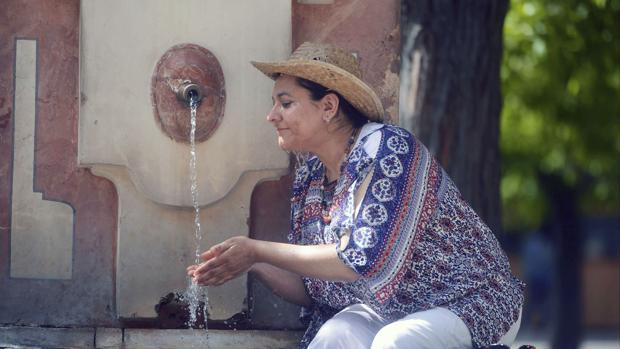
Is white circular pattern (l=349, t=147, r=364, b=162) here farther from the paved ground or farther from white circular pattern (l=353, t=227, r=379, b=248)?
the paved ground

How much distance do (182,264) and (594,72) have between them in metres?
5.76

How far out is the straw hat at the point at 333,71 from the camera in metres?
4.57

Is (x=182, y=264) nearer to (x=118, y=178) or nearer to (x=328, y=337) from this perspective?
(x=118, y=178)

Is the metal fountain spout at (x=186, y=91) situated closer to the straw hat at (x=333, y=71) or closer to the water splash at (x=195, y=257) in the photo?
the water splash at (x=195, y=257)

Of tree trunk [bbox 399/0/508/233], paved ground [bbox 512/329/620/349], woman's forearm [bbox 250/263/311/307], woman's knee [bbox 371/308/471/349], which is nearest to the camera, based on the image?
woman's knee [bbox 371/308/471/349]

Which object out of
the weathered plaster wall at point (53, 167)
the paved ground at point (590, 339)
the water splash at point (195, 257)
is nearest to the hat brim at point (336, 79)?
the water splash at point (195, 257)

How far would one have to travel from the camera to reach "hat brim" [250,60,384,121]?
4.57 meters

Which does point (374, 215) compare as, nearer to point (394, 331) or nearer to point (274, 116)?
point (394, 331)

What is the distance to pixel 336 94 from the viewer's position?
4645 millimetres

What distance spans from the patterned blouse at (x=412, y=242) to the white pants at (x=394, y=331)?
0.05 metres

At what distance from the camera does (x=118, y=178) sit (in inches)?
204

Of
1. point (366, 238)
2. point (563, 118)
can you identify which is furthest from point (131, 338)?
point (563, 118)

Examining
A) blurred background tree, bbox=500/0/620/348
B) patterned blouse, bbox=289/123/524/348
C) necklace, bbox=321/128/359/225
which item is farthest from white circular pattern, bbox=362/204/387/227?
blurred background tree, bbox=500/0/620/348

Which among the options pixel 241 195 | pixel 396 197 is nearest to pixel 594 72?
pixel 241 195
